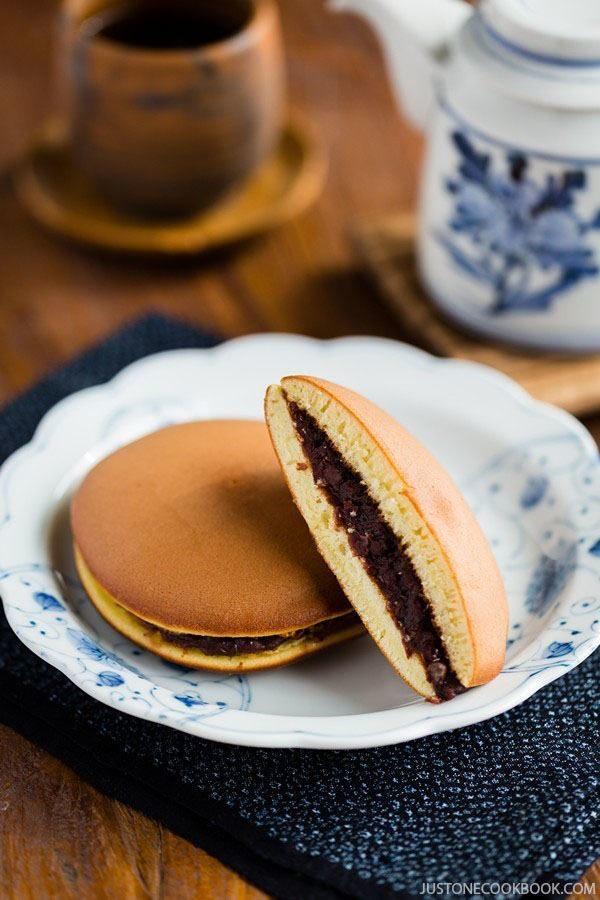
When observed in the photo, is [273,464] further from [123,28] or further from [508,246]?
[123,28]

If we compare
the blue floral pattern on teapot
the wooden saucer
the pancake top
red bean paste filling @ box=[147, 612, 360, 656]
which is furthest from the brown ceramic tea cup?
red bean paste filling @ box=[147, 612, 360, 656]

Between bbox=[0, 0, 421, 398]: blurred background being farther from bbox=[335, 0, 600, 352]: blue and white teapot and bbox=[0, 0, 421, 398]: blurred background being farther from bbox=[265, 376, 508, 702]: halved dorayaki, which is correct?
bbox=[265, 376, 508, 702]: halved dorayaki

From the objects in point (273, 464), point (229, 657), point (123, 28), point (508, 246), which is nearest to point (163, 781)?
point (229, 657)

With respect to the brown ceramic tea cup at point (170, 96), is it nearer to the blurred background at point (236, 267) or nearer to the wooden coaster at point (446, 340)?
the blurred background at point (236, 267)

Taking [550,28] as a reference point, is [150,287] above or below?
below

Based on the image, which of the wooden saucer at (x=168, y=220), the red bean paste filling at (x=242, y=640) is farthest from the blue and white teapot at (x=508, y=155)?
the red bean paste filling at (x=242, y=640)

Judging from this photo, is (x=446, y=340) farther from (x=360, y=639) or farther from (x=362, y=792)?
(x=362, y=792)

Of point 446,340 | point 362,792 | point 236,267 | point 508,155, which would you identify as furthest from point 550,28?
point 362,792

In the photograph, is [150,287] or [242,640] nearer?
[242,640]
